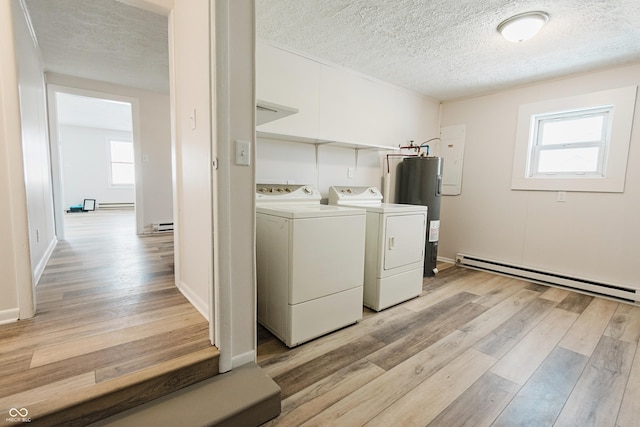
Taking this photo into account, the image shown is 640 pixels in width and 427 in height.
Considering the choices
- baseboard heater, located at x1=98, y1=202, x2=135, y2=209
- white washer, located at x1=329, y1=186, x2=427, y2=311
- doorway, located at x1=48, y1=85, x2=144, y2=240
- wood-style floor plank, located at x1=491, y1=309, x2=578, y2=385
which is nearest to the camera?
wood-style floor plank, located at x1=491, y1=309, x2=578, y2=385

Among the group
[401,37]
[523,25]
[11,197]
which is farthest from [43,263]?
[523,25]

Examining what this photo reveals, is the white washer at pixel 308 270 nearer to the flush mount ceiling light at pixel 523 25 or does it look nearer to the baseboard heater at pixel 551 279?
the flush mount ceiling light at pixel 523 25

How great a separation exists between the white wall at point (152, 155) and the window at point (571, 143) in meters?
5.06

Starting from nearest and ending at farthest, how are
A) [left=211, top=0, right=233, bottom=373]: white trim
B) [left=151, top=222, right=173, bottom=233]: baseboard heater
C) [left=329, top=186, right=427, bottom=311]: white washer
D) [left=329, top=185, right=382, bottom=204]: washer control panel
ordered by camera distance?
[left=211, top=0, right=233, bottom=373]: white trim
[left=329, top=186, right=427, bottom=311]: white washer
[left=329, top=185, right=382, bottom=204]: washer control panel
[left=151, top=222, right=173, bottom=233]: baseboard heater

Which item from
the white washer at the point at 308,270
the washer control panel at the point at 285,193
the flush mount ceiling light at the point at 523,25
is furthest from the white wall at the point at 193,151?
the flush mount ceiling light at the point at 523,25

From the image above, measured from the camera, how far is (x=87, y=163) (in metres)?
7.70

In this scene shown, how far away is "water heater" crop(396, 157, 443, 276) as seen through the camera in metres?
3.41

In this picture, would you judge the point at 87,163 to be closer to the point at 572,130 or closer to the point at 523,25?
the point at 523,25

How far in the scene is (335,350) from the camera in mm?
1921

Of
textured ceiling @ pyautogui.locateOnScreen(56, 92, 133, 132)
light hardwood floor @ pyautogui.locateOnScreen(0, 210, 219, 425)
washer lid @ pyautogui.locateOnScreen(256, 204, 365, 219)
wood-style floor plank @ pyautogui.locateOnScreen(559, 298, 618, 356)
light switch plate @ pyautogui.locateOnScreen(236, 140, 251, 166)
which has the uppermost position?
textured ceiling @ pyautogui.locateOnScreen(56, 92, 133, 132)

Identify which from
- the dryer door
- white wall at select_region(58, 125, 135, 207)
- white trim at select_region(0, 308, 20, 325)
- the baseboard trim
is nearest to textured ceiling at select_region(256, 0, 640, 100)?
the dryer door

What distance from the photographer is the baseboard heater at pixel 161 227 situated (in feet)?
14.7

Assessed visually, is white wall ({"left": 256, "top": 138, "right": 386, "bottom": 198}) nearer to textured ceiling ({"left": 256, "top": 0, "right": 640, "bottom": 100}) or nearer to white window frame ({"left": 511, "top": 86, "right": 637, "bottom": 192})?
textured ceiling ({"left": 256, "top": 0, "right": 640, "bottom": 100})

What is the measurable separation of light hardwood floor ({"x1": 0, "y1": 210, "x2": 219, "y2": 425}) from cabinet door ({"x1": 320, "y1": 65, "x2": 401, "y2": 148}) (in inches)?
82.8
